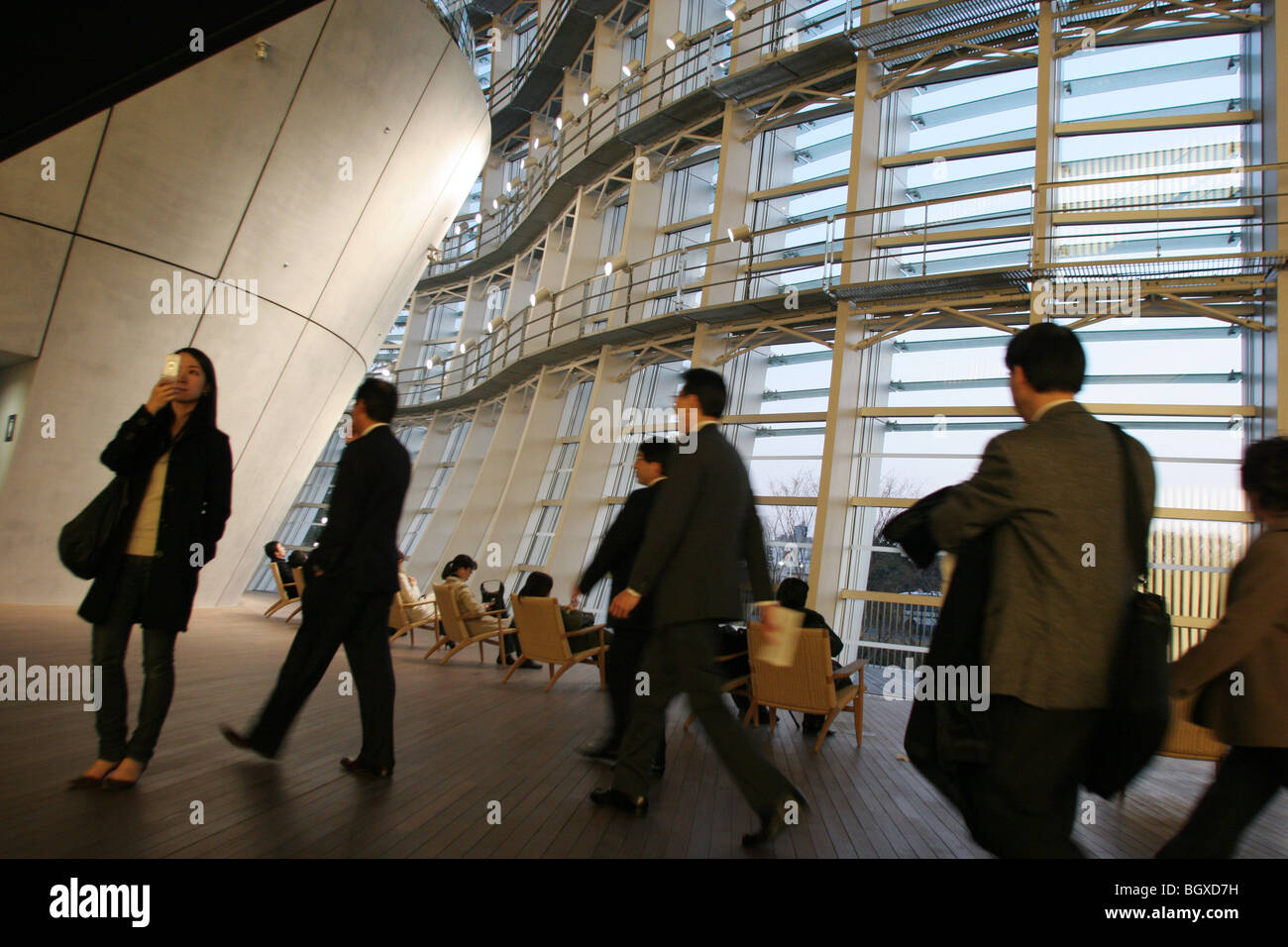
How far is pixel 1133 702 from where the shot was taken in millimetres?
1516

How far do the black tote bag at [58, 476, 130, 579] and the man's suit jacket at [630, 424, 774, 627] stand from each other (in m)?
1.85

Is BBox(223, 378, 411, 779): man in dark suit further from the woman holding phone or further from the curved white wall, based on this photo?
the curved white wall

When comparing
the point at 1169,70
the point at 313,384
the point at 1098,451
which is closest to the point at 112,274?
the point at 313,384

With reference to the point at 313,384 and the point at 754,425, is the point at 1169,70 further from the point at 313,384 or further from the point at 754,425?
the point at 313,384

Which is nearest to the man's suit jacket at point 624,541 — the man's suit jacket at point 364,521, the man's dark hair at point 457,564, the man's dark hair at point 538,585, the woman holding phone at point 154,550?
the man's suit jacket at point 364,521

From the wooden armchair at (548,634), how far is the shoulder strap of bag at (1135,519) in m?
4.86

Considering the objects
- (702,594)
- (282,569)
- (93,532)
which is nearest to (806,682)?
(702,594)

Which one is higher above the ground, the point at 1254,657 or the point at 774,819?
the point at 1254,657

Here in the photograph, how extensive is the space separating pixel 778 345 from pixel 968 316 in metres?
2.94

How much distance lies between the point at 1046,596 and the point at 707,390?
61.9 inches

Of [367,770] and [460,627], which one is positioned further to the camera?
[460,627]

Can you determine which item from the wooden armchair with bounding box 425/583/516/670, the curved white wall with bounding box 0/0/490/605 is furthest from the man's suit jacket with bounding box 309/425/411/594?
the curved white wall with bounding box 0/0/490/605

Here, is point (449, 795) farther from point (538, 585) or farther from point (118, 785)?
point (538, 585)

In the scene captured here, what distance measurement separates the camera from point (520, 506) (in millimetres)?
14133
